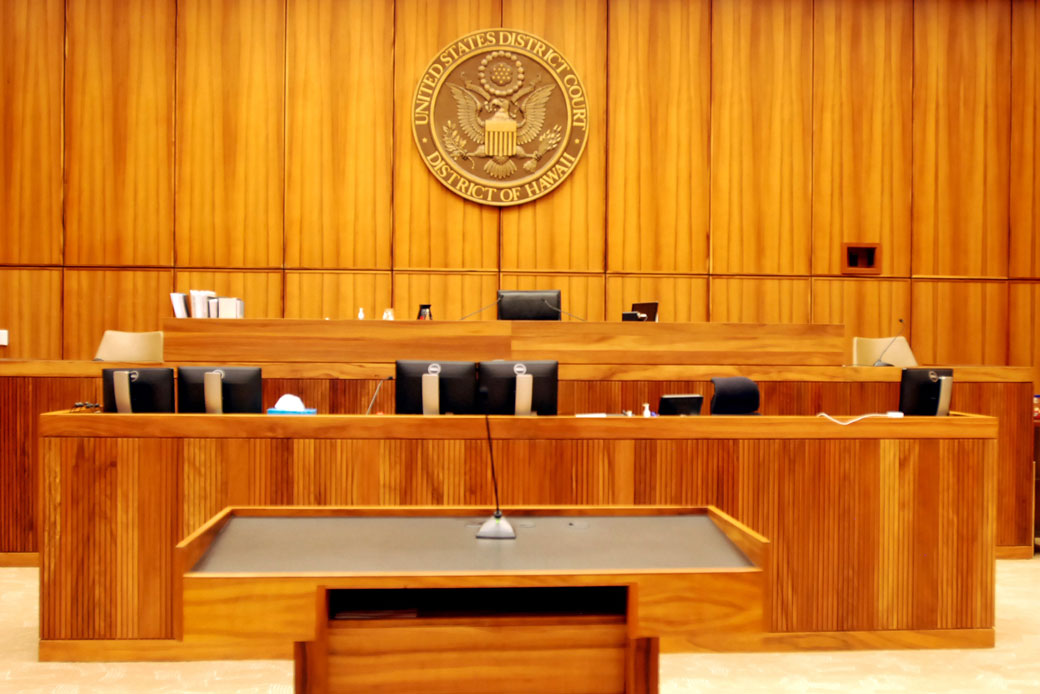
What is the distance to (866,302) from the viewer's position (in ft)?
20.7

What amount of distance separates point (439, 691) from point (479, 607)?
0.60 ft

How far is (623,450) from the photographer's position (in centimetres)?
319

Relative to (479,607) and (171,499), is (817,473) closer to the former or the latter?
(479,607)

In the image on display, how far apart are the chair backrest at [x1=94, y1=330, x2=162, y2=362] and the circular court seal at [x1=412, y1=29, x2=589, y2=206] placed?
239 centimetres

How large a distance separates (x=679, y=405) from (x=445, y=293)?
3037 millimetres

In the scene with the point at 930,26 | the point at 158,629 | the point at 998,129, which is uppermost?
the point at 930,26

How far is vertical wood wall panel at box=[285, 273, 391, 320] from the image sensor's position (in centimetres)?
611

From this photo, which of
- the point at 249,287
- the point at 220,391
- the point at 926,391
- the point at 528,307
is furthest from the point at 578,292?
the point at 220,391

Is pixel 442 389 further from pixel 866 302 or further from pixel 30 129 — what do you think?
pixel 30 129

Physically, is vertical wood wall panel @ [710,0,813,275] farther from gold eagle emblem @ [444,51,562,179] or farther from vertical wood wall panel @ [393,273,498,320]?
vertical wood wall panel @ [393,273,498,320]

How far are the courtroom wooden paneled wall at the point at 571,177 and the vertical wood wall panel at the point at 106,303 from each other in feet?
0.05

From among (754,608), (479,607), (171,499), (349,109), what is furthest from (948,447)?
(349,109)

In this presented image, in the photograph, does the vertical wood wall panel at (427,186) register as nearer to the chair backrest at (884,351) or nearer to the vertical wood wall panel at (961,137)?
the chair backrest at (884,351)

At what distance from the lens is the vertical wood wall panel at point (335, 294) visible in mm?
6105
